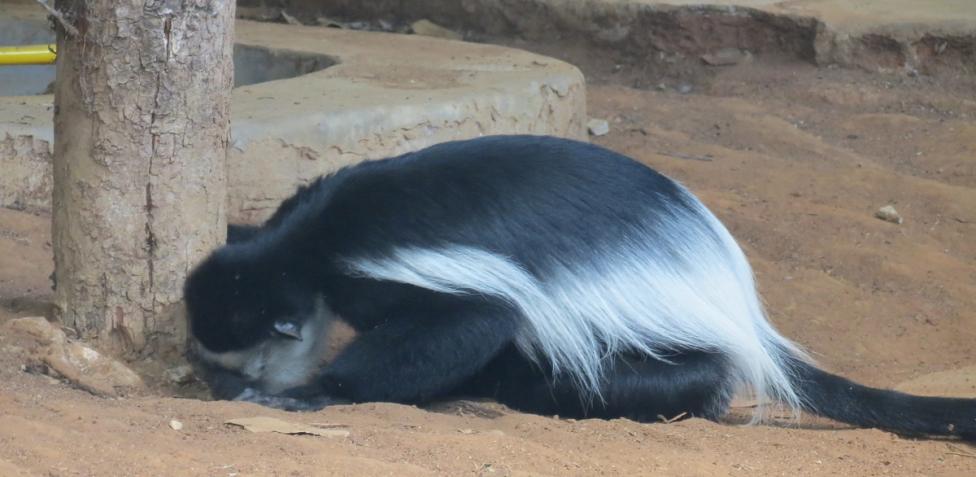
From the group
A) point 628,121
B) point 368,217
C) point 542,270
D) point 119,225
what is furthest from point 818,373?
point 628,121

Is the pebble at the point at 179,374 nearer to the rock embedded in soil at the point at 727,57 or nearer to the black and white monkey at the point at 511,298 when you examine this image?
the black and white monkey at the point at 511,298

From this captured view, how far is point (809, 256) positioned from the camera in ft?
16.5

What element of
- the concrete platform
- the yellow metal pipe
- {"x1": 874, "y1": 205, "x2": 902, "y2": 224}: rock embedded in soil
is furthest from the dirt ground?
the yellow metal pipe

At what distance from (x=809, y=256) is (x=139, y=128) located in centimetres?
287

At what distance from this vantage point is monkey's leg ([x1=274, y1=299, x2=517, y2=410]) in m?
3.34

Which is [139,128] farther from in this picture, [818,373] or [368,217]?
[818,373]

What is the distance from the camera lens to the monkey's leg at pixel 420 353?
11.0ft

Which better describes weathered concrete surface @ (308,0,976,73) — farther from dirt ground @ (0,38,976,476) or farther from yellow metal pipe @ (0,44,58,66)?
yellow metal pipe @ (0,44,58,66)

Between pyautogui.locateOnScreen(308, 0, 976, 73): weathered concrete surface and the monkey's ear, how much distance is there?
185 inches

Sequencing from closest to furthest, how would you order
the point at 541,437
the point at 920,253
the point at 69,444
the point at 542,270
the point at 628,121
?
the point at 69,444 → the point at 541,437 → the point at 542,270 → the point at 920,253 → the point at 628,121

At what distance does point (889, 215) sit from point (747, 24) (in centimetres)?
247

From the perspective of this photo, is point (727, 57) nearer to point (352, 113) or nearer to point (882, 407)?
point (352, 113)

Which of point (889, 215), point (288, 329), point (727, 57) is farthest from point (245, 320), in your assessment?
point (727, 57)

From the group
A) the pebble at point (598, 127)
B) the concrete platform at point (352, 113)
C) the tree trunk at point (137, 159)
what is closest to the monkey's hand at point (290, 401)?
the tree trunk at point (137, 159)
